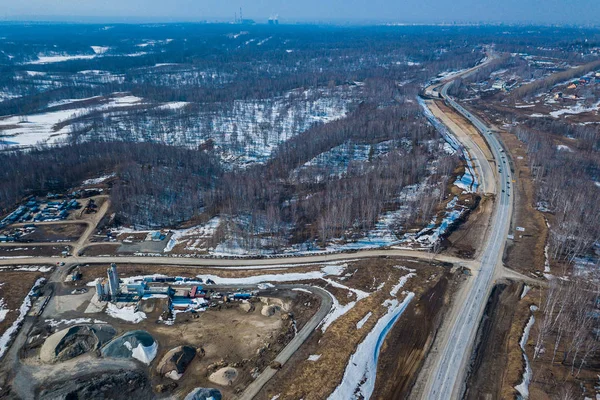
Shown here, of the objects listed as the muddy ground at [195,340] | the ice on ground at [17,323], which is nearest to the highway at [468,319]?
the muddy ground at [195,340]

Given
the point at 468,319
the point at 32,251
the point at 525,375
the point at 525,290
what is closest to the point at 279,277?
the point at 468,319

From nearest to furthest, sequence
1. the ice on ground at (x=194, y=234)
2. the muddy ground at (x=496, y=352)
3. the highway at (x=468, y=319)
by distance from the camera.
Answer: the muddy ground at (x=496, y=352) < the highway at (x=468, y=319) < the ice on ground at (x=194, y=234)

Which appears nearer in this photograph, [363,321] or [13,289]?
[363,321]

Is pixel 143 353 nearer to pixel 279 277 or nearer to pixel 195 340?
pixel 195 340

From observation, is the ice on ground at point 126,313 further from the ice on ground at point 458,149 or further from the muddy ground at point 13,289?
the ice on ground at point 458,149

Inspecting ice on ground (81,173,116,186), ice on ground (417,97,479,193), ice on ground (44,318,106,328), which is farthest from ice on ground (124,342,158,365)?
ice on ground (417,97,479,193)

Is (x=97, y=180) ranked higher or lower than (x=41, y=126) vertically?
lower

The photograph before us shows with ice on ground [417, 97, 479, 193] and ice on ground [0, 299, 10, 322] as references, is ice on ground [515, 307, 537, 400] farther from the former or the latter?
ice on ground [0, 299, 10, 322]
